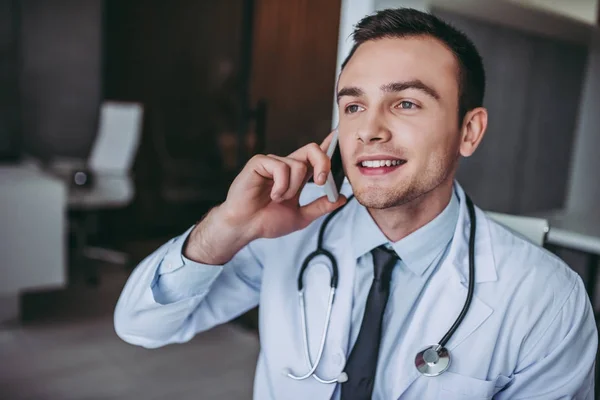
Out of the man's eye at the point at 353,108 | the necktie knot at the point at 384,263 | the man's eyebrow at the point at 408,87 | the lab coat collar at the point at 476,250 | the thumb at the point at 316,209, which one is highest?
the man's eyebrow at the point at 408,87

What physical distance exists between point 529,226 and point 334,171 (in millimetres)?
441

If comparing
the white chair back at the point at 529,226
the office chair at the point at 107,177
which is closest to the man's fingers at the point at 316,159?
the white chair back at the point at 529,226

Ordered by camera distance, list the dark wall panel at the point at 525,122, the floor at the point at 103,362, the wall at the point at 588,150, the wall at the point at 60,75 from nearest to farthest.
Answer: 1. the dark wall panel at the point at 525,122
2. the wall at the point at 588,150
3. the floor at the point at 103,362
4. the wall at the point at 60,75

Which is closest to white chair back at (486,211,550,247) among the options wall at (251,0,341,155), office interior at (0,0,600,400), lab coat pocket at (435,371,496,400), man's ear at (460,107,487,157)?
office interior at (0,0,600,400)

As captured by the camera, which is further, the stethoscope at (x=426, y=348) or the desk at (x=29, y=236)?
the desk at (x=29, y=236)

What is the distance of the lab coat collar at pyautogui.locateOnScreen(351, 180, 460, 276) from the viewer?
3.35 ft

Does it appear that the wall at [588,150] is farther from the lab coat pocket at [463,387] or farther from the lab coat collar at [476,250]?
the lab coat pocket at [463,387]

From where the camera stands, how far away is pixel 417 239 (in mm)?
1026

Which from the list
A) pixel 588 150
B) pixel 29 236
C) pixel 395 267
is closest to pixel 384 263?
pixel 395 267

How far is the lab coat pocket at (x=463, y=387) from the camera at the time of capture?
0.93 m

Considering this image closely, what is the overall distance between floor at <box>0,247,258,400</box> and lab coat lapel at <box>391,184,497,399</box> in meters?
1.42

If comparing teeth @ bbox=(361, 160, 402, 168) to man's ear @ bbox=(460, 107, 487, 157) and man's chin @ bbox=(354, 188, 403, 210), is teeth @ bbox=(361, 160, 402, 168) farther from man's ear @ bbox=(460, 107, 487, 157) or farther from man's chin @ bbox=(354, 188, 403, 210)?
man's ear @ bbox=(460, 107, 487, 157)

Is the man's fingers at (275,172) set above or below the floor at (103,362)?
above

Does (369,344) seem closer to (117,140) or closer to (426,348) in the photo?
(426,348)
